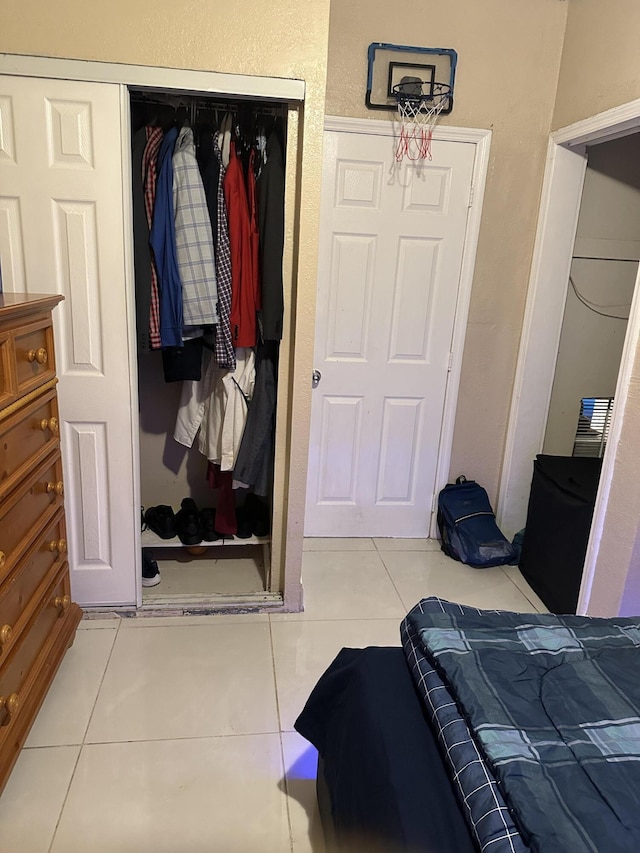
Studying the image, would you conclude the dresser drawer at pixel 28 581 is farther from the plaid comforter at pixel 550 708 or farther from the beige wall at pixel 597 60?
the beige wall at pixel 597 60

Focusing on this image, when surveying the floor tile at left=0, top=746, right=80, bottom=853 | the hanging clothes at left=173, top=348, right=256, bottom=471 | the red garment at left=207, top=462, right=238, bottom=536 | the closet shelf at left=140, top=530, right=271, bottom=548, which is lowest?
the floor tile at left=0, top=746, right=80, bottom=853

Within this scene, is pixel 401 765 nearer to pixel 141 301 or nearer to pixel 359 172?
pixel 141 301

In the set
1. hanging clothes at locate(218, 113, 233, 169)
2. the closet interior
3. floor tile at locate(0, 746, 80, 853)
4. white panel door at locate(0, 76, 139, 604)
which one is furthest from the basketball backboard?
floor tile at locate(0, 746, 80, 853)

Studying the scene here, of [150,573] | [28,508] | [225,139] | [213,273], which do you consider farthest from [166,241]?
[150,573]

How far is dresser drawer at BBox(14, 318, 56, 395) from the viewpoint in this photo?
1.67 meters

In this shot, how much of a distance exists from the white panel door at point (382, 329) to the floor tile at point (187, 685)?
102 centimetres

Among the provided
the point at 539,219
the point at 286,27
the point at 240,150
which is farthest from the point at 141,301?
the point at 539,219

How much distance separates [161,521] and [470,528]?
5.08 ft

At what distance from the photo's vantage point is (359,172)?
9.27 ft

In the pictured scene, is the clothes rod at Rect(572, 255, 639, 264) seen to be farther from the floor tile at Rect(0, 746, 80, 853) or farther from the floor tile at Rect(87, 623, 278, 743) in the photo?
the floor tile at Rect(0, 746, 80, 853)

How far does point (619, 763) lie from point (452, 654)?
35cm

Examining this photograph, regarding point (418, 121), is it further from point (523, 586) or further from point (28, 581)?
point (28, 581)

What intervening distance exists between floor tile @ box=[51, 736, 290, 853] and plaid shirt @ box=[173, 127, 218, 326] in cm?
147

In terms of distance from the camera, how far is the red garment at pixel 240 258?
230cm
